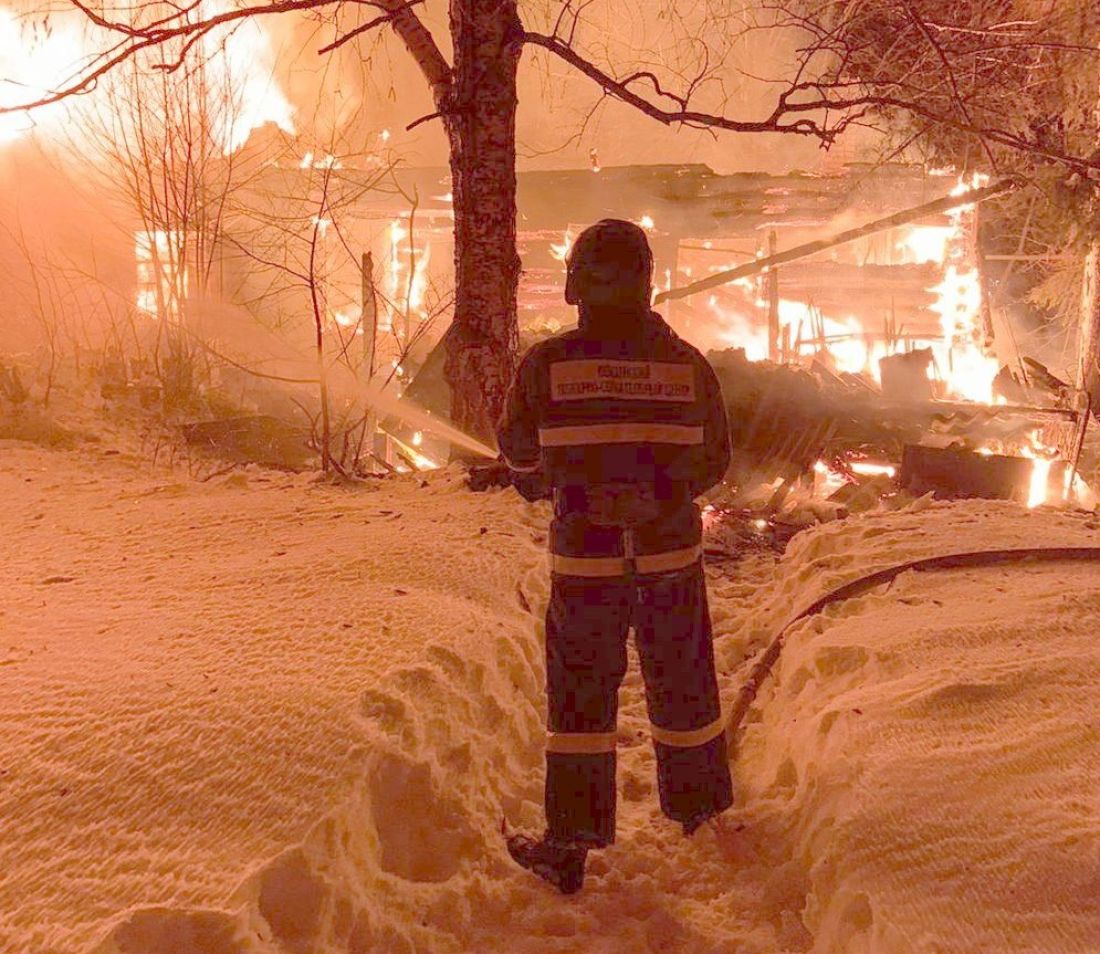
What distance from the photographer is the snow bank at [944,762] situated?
1.99 m

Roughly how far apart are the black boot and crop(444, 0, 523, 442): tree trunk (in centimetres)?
470

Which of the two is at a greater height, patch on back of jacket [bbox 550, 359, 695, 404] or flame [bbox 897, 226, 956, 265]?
flame [bbox 897, 226, 956, 265]

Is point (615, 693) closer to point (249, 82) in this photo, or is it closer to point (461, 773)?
point (461, 773)

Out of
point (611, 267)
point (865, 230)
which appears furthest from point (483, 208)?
point (865, 230)

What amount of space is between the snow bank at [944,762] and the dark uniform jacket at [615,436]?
38.7 inches

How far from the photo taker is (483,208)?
6.64 m

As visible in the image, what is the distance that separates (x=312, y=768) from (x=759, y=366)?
7.86 metres

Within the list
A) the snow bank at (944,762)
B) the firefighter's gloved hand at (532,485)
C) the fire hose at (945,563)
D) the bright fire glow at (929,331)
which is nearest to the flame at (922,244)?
the bright fire glow at (929,331)

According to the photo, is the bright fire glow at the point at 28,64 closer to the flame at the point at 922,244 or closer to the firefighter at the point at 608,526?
the firefighter at the point at 608,526

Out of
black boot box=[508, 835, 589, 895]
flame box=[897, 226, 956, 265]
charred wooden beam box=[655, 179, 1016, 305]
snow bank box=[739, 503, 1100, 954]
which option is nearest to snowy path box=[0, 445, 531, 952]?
black boot box=[508, 835, 589, 895]

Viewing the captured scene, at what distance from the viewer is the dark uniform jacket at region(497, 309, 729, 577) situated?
2568 mm

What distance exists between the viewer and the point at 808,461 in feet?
28.3

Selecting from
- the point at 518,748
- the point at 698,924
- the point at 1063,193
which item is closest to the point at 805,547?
the point at 518,748

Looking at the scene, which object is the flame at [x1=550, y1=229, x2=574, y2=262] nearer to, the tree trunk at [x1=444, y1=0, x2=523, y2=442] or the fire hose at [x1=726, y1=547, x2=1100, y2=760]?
the tree trunk at [x1=444, y1=0, x2=523, y2=442]
